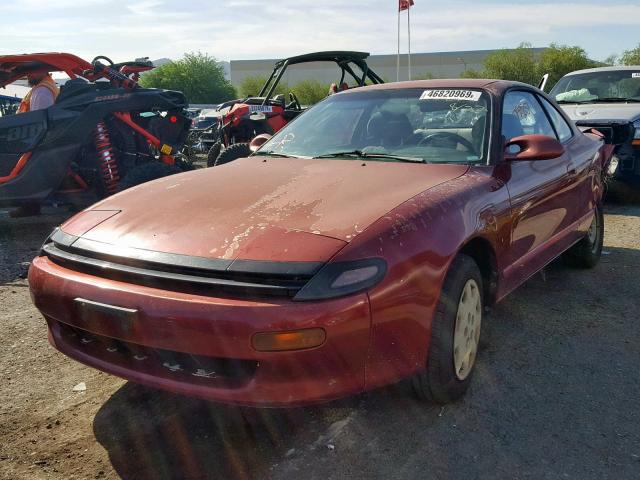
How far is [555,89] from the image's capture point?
31.2ft

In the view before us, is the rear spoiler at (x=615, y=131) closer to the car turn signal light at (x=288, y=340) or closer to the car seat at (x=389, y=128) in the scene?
the car seat at (x=389, y=128)

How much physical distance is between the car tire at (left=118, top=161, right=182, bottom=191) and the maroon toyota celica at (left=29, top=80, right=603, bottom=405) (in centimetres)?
294

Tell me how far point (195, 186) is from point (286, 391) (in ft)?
4.44

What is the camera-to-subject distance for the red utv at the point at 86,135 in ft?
20.4

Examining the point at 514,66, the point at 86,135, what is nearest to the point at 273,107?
the point at 86,135

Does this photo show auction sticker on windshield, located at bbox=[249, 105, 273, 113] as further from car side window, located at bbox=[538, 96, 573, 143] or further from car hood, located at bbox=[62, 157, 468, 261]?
car hood, located at bbox=[62, 157, 468, 261]

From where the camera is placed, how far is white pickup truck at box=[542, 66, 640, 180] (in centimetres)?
746

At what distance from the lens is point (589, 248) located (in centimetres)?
486

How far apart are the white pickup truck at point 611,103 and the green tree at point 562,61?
2668 centimetres

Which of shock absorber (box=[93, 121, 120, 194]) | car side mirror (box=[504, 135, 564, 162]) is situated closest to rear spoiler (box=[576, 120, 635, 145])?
car side mirror (box=[504, 135, 564, 162])

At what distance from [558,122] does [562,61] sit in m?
33.1

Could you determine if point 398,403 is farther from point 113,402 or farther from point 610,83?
→ point 610,83

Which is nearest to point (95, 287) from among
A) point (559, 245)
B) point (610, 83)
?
point (559, 245)

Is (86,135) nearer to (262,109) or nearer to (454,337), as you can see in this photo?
(262,109)
